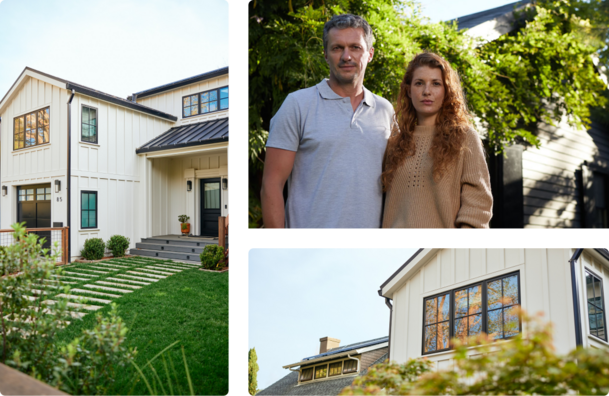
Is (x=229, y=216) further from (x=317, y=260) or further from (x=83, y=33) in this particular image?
(x=83, y=33)

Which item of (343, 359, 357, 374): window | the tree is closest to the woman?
(343, 359, 357, 374): window

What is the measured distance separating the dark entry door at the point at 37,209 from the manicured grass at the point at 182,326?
617mm

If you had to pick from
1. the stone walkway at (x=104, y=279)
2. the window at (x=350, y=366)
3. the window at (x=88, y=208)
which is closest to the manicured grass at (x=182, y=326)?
the stone walkway at (x=104, y=279)

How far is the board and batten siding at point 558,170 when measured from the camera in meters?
2.62

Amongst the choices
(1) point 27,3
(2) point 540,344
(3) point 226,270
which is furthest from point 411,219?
(1) point 27,3

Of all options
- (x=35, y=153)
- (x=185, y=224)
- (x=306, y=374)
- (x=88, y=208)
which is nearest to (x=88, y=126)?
(x=35, y=153)

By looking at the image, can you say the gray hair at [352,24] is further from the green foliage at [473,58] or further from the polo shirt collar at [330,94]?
the polo shirt collar at [330,94]

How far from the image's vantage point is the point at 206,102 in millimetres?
2881

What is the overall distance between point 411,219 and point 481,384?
2.59ft

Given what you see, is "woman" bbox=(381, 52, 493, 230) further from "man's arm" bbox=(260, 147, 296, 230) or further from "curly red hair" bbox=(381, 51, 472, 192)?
"man's arm" bbox=(260, 147, 296, 230)

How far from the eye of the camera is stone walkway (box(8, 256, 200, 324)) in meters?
2.61

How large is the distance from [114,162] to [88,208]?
32cm

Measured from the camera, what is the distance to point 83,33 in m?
2.92

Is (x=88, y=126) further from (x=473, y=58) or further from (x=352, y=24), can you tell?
(x=473, y=58)
